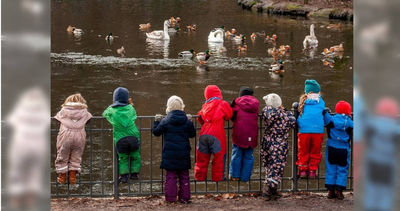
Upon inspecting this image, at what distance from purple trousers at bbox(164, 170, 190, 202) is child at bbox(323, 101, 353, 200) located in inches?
69.2

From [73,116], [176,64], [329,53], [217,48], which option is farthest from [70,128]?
[217,48]

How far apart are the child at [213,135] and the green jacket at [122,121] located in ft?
2.76

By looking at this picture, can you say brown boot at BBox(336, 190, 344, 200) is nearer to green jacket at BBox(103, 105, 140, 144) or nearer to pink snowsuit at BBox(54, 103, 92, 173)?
green jacket at BBox(103, 105, 140, 144)

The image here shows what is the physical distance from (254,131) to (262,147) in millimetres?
244

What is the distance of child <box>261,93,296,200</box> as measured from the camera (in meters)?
7.60

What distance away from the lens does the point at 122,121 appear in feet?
24.4

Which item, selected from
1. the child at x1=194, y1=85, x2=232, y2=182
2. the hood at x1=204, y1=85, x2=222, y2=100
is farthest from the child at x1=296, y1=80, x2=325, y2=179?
the hood at x1=204, y1=85, x2=222, y2=100

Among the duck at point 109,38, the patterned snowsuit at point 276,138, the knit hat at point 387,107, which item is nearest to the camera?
the knit hat at point 387,107

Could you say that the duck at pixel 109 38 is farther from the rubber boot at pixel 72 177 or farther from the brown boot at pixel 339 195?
the brown boot at pixel 339 195

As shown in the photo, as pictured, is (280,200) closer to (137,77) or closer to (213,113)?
(213,113)

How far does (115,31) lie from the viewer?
3591 cm

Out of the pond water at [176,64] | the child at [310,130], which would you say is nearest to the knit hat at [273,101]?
the child at [310,130]

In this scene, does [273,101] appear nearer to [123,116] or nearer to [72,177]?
[123,116]

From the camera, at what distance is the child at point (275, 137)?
7.60 metres
